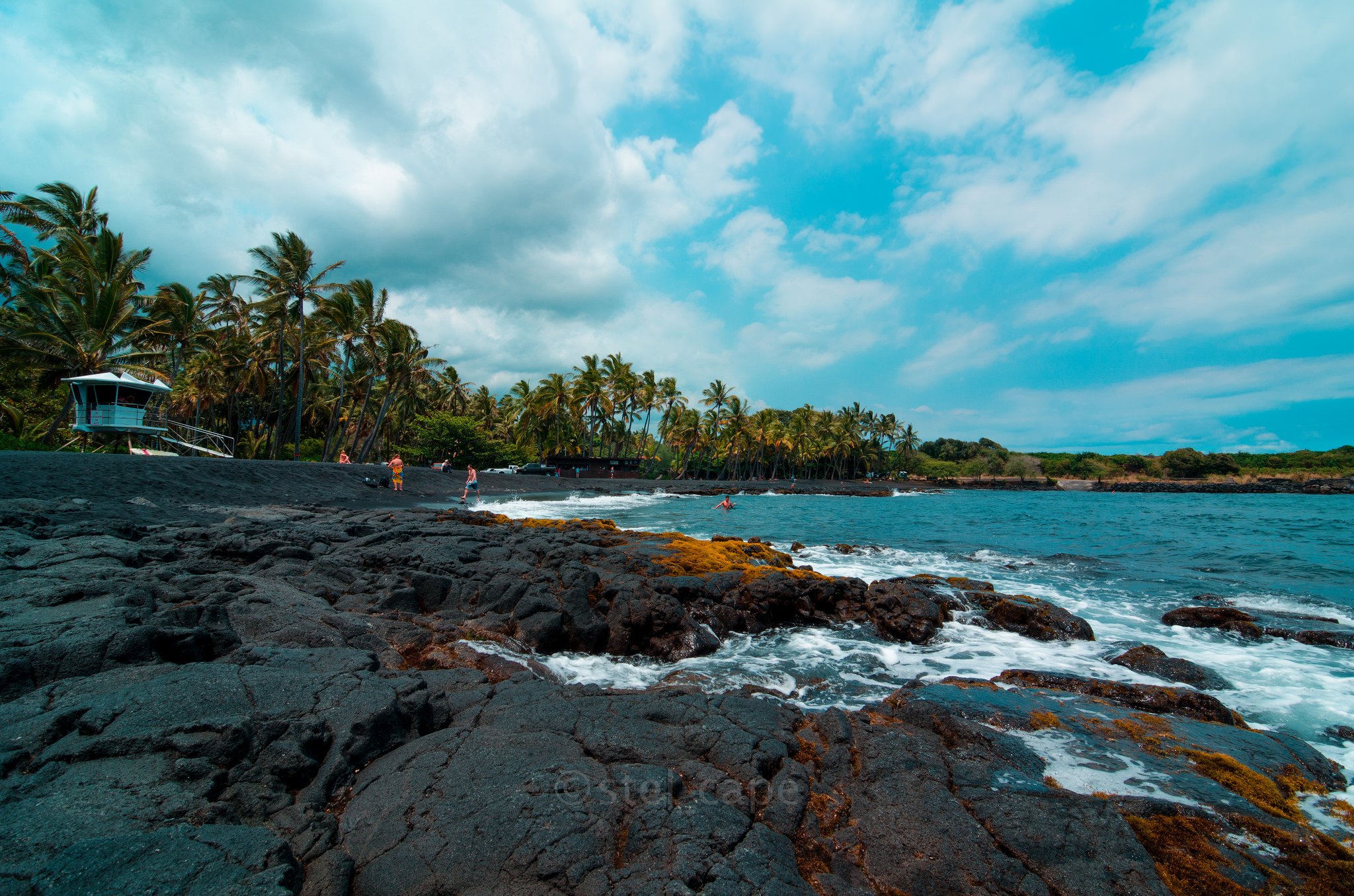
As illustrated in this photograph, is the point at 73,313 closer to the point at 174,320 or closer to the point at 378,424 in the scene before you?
the point at 174,320

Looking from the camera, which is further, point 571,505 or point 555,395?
point 555,395

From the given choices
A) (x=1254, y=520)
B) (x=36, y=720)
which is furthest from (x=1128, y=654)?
(x=1254, y=520)

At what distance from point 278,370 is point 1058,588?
1985 inches

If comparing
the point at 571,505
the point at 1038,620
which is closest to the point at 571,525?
the point at 1038,620

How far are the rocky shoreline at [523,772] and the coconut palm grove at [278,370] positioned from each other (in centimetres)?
3100

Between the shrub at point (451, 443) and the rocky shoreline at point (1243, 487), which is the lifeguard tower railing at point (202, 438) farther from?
the rocky shoreline at point (1243, 487)

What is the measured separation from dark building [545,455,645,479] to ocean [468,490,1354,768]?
22094 millimetres

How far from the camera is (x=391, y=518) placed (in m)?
16.1

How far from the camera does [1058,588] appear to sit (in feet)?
47.7

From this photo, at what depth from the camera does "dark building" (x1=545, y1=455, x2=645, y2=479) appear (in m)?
59.5

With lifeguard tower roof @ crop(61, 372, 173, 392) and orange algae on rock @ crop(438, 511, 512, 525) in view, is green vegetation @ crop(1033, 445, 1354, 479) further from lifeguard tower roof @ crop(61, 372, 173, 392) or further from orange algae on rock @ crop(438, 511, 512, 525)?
lifeguard tower roof @ crop(61, 372, 173, 392)

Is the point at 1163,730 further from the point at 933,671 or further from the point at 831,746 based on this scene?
the point at 831,746

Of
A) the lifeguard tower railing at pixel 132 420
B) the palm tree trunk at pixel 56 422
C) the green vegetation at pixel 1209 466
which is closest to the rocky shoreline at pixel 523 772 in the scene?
the lifeguard tower railing at pixel 132 420

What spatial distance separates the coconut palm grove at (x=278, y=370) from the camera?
2805cm
